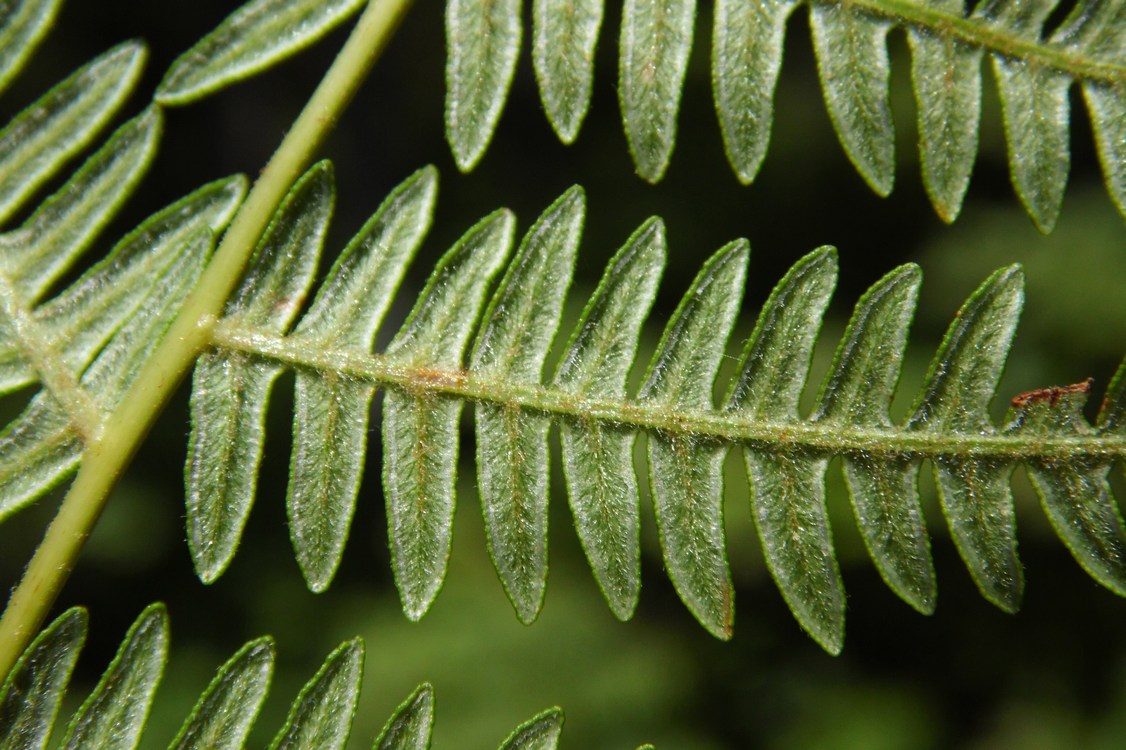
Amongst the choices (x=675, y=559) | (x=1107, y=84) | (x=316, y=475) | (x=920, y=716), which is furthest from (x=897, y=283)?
(x=920, y=716)

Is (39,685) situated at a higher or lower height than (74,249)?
lower

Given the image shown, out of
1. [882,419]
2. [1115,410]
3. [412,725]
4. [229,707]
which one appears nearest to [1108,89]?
[1115,410]

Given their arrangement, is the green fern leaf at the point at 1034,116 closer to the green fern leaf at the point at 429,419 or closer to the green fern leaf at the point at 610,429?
the green fern leaf at the point at 610,429

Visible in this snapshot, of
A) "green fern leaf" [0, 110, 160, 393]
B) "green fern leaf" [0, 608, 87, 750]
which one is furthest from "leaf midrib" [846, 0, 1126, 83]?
"green fern leaf" [0, 608, 87, 750]

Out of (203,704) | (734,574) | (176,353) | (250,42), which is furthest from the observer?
(734,574)

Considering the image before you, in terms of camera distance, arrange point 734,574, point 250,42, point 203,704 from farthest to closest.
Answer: point 734,574 → point 250,42 → point 203,704

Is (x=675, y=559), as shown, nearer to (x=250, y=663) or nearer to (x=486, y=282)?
(x=486, y=282)

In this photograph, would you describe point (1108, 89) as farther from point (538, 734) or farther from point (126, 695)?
point (126, 695)
